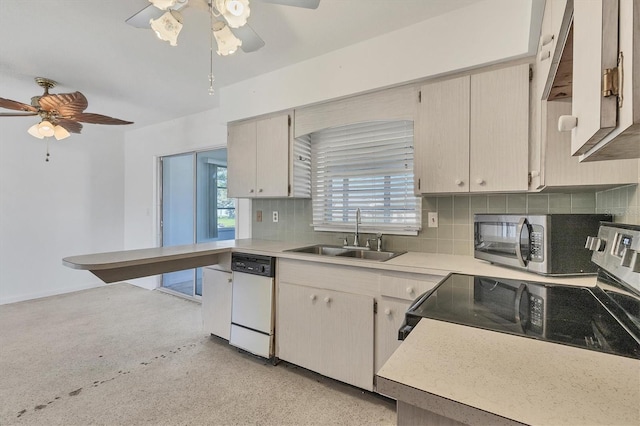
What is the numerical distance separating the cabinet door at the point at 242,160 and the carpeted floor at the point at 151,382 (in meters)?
1.48

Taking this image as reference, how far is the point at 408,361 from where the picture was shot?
65cm

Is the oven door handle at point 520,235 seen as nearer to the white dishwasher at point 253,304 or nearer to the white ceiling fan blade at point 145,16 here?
the white dishwasher at point 253,304

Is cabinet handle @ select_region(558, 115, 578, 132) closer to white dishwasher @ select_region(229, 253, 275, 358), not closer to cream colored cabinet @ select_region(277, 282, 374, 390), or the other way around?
cream colored cabinet @ select_region(277, 282, 374, 390)

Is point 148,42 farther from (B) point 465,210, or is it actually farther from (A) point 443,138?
(B) point 465,210

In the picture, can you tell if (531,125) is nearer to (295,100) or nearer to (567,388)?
(567,388)

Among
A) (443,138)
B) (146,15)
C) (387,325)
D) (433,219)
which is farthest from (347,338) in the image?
(146,15)

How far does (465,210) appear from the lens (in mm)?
2068

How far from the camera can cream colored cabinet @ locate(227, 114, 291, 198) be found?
2.63 meters

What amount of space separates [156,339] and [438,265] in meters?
2.71

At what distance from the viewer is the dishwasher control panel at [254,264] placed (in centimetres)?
228

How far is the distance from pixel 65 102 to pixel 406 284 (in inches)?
123

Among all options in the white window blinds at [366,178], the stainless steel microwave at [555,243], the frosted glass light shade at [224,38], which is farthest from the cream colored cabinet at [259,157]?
the stainless steel microwave at [555,243]

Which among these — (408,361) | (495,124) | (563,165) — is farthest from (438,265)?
(408,361)

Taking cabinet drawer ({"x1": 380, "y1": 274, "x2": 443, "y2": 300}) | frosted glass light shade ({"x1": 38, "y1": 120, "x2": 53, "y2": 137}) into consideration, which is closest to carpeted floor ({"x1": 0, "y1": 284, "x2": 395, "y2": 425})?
cabinet drawer ({"x1": 380, "y1": 274, "x2": 443, "y2": 300})
